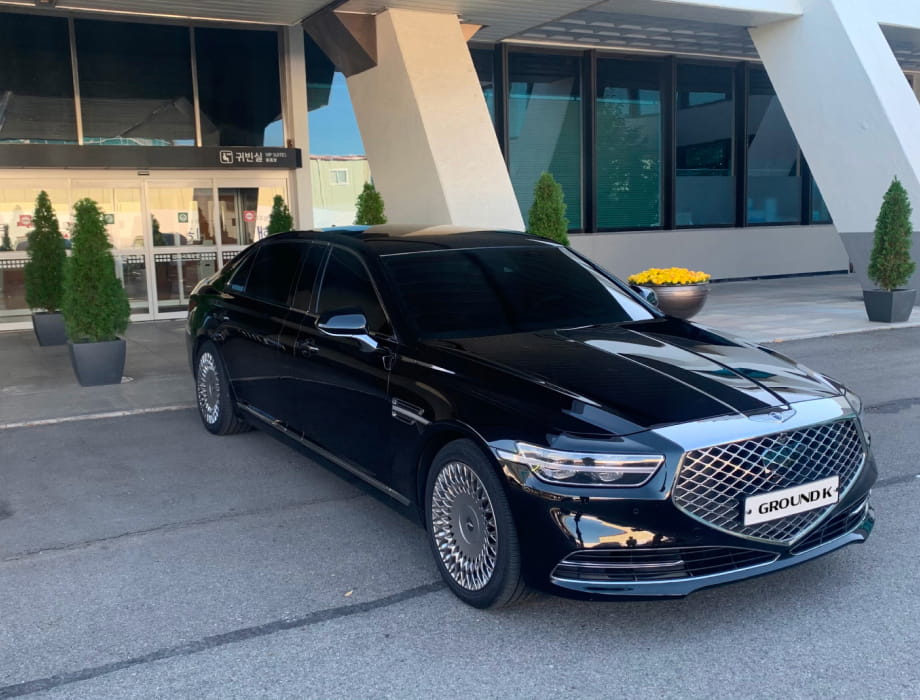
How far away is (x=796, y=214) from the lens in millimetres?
21828

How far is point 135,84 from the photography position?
1461 centimetres

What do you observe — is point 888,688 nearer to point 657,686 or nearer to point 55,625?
point 657,686

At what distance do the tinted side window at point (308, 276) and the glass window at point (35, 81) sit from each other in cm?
1025

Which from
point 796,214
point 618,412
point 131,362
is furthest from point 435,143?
point 796,214

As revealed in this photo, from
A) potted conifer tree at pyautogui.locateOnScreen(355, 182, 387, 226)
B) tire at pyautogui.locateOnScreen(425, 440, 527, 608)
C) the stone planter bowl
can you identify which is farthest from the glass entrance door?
tire at pyautogui.locateOnScreen(425, 440, 527, 608)

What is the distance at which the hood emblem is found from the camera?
143 inches

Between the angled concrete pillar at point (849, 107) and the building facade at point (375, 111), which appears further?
the angled concrete pillar at point (849, 107)

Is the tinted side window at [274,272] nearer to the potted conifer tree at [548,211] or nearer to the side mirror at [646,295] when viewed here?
the side mirror at [646,295]

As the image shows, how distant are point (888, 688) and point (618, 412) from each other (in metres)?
1.37

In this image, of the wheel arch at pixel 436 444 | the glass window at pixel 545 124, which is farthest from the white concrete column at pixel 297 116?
the wheel arch at pixel 436 444

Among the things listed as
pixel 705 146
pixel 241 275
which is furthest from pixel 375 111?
pixel 705 146

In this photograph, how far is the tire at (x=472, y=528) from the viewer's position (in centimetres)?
364

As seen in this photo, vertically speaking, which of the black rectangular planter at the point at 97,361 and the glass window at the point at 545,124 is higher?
the glass window at the point at 545,124

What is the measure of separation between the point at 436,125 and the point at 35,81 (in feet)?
21.4
